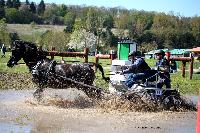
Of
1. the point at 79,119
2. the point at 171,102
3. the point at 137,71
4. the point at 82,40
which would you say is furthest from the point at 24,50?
the point at 82,40

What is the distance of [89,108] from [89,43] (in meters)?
104

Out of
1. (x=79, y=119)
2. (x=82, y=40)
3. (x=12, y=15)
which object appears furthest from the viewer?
(x=12, y=15)

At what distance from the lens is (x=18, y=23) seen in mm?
189125

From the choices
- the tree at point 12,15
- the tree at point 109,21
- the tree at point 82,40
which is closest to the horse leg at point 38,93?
the tree at point 82,40

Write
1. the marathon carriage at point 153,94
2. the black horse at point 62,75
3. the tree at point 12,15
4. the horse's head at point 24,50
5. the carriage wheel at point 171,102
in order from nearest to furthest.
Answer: the marathon carriage at point 153,94 < the carriage wheel at point 171,102 < the black horse at point 62,75 < the horse's head at point 24,50 < the tree at point 12,15

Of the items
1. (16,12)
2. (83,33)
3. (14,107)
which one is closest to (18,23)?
(16,12)

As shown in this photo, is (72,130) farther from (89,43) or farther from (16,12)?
(16,12)

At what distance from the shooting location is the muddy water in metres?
11.0

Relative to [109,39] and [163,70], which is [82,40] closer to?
[109,39]

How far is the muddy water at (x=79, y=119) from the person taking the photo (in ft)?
36.2

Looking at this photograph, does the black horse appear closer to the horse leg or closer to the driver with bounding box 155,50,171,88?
the horse leg

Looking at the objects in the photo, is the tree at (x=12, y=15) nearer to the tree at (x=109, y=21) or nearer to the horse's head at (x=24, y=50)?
the tree at (x=109, y=21)

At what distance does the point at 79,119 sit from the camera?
40.9 ft

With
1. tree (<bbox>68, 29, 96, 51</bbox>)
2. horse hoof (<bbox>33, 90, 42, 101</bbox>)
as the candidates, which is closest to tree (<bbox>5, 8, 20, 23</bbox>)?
tree (<bbox>68, 29, 96, 51</bbox>)
